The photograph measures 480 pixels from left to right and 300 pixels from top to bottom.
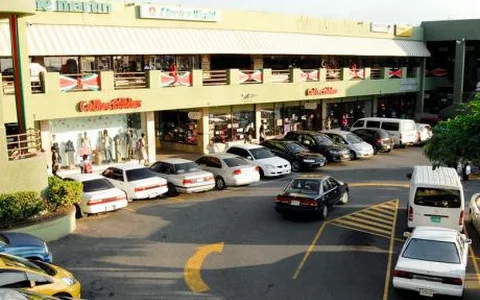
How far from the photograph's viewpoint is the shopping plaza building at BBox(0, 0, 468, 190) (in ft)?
81.2

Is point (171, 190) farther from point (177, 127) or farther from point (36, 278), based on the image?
point (36, 278)

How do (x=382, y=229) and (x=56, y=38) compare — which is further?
(x=56, y=38)

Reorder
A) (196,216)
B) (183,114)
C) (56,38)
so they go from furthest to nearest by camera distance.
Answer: (183,114)
(56,38)
(196,216)

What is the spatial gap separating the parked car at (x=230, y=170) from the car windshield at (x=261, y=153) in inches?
71.6

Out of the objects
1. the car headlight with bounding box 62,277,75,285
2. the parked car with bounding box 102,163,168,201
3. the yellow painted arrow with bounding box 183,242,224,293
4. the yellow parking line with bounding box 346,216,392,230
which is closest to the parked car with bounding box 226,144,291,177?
the parked car with bounding box 102,163,168,201

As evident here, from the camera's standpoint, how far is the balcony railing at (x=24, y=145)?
17.9 metres

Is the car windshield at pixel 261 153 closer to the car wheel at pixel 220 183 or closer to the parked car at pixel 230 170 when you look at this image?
the parked car at pixel 230 170

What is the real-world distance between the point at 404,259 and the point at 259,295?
341cm

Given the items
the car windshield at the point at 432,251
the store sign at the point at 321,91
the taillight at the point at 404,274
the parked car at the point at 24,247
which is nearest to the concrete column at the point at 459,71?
the store sign at the point at 321,91

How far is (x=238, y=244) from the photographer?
16969 millimetres

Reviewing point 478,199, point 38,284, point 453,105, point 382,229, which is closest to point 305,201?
point 382,229

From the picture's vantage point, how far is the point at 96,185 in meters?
20.1

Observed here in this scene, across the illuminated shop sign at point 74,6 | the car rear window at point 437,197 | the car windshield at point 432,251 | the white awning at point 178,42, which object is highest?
the illuminated shop sign at point 74,6

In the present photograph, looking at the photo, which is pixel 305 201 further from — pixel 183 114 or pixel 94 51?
pixel 183 114
